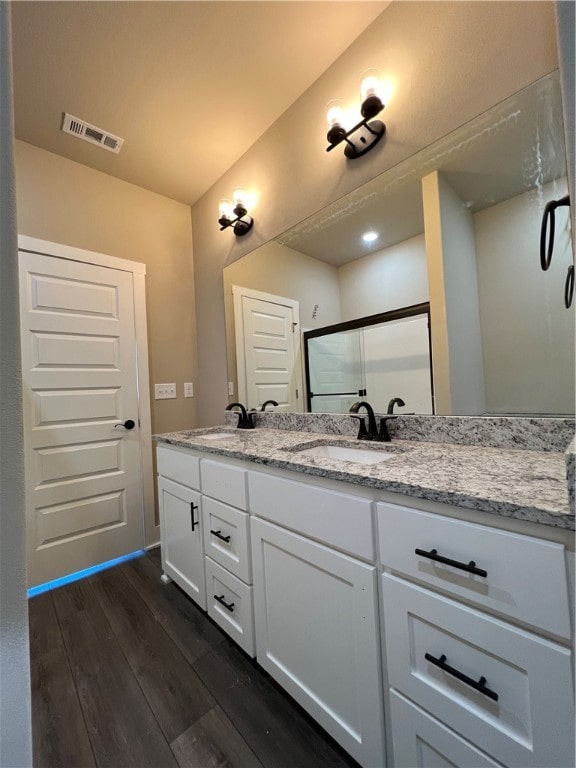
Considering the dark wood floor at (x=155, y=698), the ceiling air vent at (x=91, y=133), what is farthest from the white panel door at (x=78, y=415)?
the ceiling air vent at (x=91, y=133)

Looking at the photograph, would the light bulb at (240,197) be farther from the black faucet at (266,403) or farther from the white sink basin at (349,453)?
the white sink basin at (349,453)

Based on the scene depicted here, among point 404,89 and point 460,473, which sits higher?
point 404,89

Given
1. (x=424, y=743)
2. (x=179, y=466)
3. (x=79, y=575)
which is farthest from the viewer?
(x=79, y=575)

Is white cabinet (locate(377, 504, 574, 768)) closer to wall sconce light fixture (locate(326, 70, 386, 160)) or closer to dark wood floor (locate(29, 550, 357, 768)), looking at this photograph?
dark wood floor (locate(29, 550, 357, 768))

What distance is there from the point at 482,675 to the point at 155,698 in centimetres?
116

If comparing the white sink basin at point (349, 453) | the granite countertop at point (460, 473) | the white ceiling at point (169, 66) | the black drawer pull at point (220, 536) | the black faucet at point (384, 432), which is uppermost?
the white ceiling at point (169, 66)

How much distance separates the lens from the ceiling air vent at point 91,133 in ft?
5.92

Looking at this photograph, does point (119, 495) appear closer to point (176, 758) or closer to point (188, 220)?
point (176, 758)

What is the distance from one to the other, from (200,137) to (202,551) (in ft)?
7.93

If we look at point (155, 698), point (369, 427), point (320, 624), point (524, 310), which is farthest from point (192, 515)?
point (524, 310)

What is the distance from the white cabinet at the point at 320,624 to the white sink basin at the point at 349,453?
0.34m

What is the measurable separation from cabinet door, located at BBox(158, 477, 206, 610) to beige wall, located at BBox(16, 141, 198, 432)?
82cm

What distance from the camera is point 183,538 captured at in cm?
163

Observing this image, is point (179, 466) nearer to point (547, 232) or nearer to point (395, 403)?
point (395, 403)
